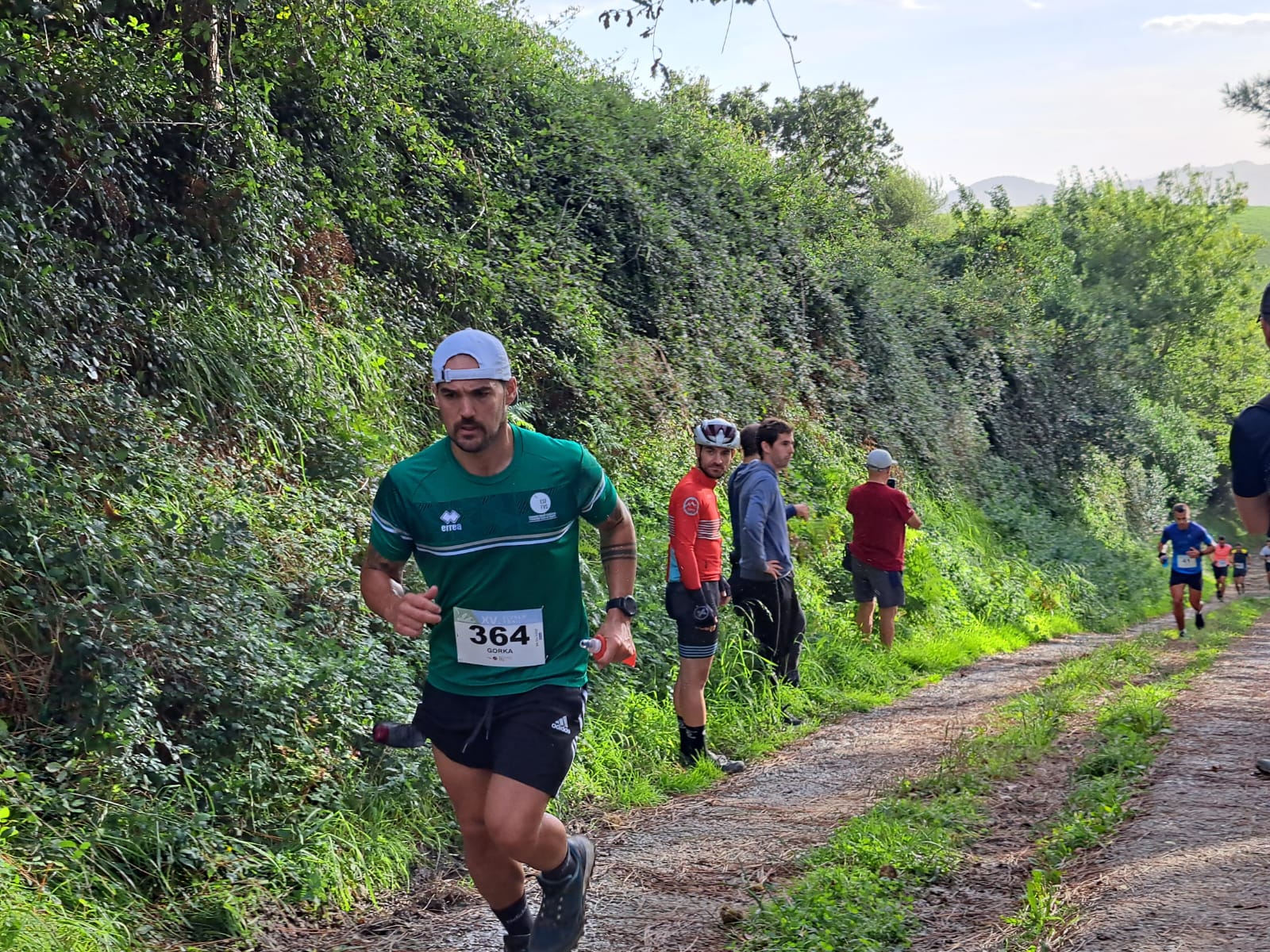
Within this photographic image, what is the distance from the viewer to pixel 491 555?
4.14m

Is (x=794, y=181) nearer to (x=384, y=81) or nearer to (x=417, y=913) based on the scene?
(x=384, y=81)

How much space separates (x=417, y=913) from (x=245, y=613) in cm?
181

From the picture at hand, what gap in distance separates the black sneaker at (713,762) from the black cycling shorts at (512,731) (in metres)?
4.05

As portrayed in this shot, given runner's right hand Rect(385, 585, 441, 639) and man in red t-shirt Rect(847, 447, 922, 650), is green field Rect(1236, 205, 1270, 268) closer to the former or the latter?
man in red t-shirt Rect(847, 447, 922, 650)

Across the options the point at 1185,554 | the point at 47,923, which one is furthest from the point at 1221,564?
the point at 47,923

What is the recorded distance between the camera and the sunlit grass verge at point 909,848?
4.70 metres

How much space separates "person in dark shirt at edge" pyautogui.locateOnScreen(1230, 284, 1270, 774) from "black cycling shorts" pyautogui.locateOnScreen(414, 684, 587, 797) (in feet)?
9.97

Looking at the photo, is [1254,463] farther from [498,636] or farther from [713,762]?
[713,762]

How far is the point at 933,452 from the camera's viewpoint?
71.8ft

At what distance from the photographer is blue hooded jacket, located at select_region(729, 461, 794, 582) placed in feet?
29.8

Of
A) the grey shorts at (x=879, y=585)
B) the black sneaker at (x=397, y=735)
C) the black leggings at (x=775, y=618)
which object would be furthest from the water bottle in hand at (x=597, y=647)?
the grey shorts at (x=879, y=585)

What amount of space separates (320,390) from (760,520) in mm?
3420

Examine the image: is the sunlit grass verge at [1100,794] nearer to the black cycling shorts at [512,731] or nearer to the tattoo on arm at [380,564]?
the black cycling shorts at [512,731]

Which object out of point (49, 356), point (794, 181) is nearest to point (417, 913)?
point (49, 356)
